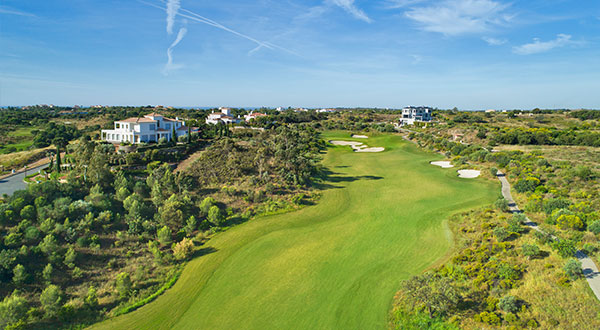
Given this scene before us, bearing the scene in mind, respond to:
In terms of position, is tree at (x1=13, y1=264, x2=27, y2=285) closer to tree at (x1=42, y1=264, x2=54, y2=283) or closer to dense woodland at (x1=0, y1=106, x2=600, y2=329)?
dense woodland at (x1=0, y1=106, x2=600, y2=329)

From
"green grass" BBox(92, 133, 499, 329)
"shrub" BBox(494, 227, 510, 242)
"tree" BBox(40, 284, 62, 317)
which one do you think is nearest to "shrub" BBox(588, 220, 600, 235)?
"shrub" BBox(494, 227, 510, 242)

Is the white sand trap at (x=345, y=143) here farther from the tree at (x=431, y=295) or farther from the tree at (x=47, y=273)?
the tree at (x=47, y=273)

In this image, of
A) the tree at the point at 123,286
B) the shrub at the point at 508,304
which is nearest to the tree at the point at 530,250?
the shrub at the point at 508,304

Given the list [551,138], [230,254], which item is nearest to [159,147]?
[230,254]

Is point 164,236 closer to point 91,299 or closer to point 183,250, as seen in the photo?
point 183,250

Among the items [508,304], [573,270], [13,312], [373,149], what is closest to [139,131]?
[13,312]
